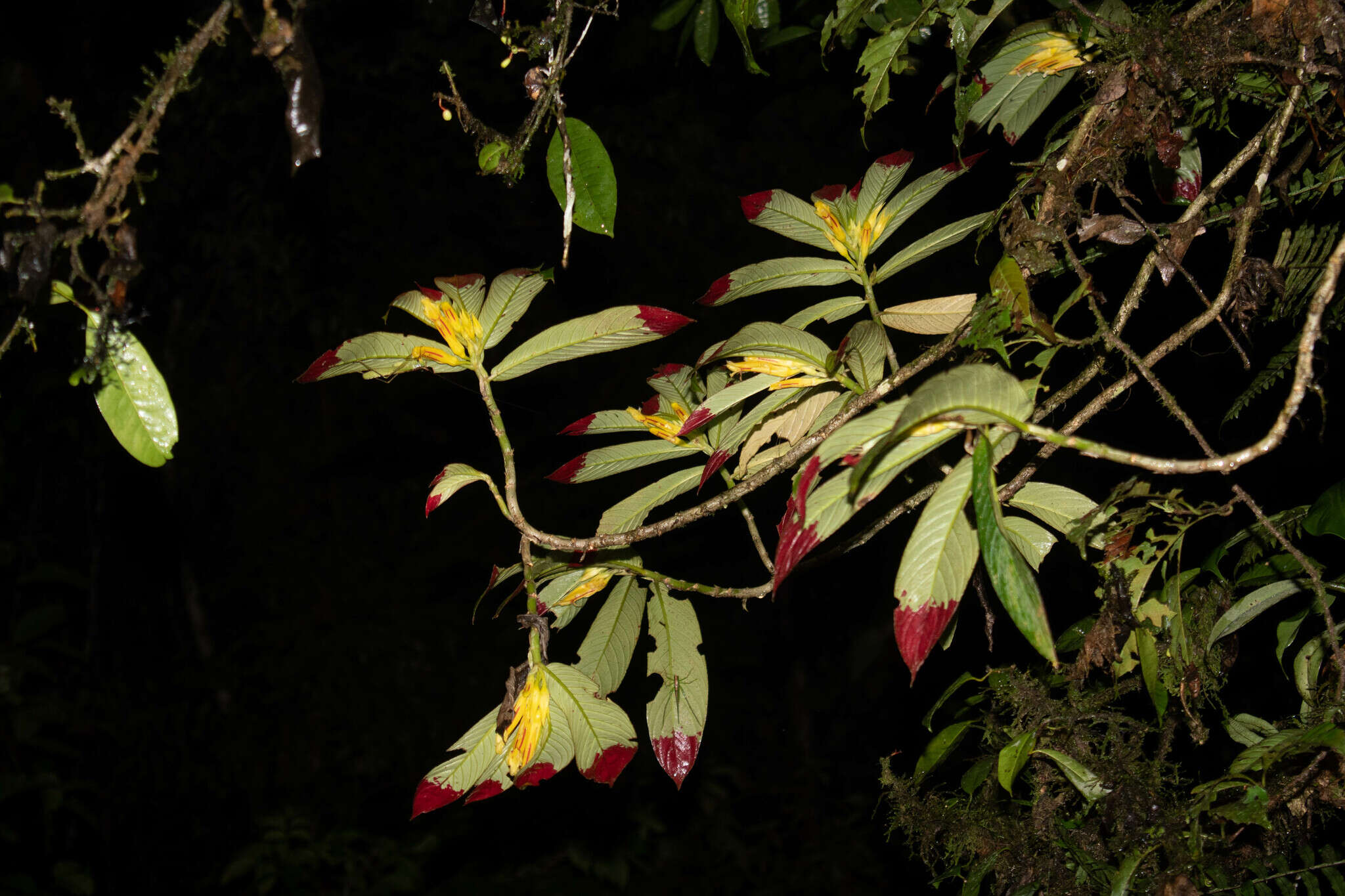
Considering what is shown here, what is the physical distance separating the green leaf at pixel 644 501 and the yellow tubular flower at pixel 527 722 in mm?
166

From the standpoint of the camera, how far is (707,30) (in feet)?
3.54

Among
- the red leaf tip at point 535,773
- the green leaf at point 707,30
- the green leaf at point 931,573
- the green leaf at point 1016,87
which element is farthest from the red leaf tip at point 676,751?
the green leaf at point 707,30

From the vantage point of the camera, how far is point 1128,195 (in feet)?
2.35

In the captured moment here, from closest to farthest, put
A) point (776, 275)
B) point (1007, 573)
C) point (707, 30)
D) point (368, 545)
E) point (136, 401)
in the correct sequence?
point (1007, 573)
point (136, 401)
point (776, 275)
point (707, 30)
point (368, 545)

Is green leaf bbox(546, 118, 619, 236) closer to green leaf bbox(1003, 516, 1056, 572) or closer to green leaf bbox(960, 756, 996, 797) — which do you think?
green leaf bbox(1003, 516, 1056, 572)

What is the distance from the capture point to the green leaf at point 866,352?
2.19 ft

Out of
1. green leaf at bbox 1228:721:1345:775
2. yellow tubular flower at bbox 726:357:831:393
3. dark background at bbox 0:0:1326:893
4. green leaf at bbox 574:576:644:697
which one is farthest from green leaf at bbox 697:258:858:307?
dark background at bbox 0:0:1326:893

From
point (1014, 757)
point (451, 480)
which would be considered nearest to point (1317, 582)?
point (1014, 757)

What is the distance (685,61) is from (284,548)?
2.00m

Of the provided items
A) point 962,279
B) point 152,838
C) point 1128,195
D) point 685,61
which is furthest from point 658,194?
point 152,838

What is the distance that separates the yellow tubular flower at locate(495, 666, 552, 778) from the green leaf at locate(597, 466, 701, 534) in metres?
0.17

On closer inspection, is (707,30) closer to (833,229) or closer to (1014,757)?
(833,229)

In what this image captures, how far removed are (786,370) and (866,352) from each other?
0.07 meters

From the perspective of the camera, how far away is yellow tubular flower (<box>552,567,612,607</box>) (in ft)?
2.56
